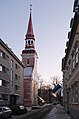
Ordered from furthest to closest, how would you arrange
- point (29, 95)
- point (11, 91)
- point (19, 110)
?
1. point (29, 95)
2. point (11, 91)
3. point (19, 110)

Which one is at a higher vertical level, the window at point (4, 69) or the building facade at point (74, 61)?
the window at point (4, 69)

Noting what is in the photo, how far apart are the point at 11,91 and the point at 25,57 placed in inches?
1398

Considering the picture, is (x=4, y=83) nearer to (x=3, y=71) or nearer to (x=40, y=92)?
(x=3, y=71)

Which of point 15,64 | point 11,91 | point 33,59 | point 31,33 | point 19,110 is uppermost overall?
point 31,33

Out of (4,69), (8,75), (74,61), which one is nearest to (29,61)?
(8,75)

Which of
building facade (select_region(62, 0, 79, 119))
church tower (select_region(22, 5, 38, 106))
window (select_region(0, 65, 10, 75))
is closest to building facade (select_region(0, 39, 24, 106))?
window (select_region(0, 65, 10, 75))

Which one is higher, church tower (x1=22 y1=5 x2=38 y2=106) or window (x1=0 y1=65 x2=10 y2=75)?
church tower (x1=22 y1=5 x2=38 y2=106)

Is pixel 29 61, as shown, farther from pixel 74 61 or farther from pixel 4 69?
pixel 74 61

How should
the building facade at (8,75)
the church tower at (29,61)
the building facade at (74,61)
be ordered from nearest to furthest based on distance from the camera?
the building facade at (74,61), the building facade at (8,75), the church tower at (29,61)

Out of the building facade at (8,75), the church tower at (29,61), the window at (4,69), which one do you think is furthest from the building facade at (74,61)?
the church tower at (29,61)

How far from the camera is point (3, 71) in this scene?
57562 mm

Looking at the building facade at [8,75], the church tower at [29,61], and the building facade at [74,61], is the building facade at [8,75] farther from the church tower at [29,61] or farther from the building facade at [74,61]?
the building facade at [74,61]

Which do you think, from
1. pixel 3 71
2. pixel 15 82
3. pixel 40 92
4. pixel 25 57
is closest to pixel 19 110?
pixel 3 71

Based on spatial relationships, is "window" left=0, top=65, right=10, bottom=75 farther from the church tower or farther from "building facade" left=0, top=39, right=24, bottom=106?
the church tower
